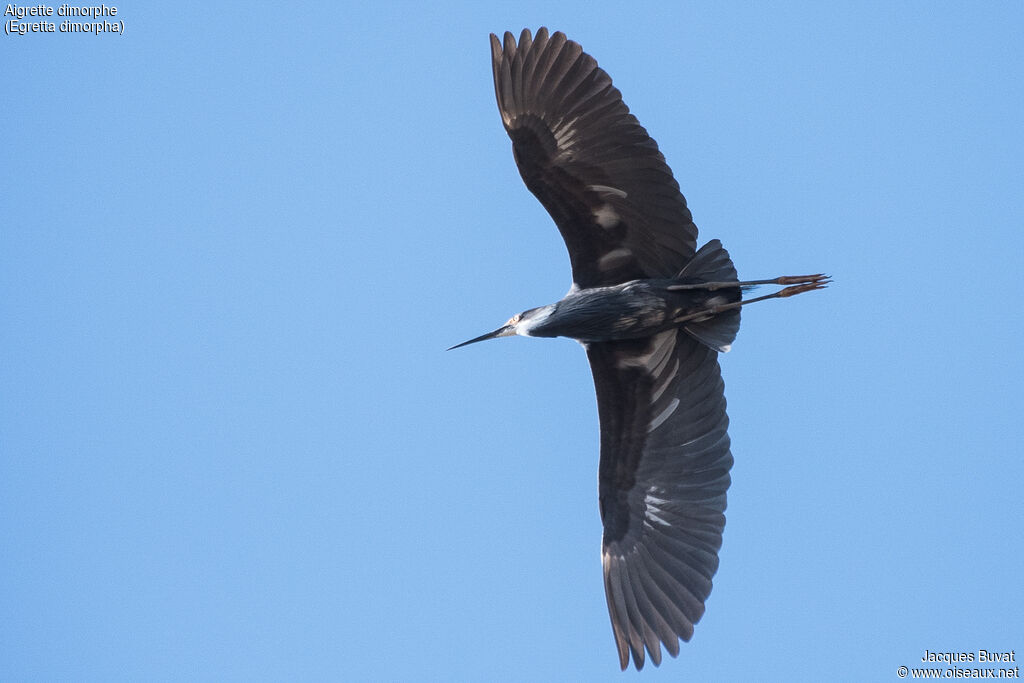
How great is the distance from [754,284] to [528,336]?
1618 mm

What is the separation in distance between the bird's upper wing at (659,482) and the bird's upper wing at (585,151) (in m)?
0.79

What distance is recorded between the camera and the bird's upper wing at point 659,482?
344 inches

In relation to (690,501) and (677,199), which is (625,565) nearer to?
(690,501)

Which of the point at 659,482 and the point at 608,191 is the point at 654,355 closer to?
the point at 659,482

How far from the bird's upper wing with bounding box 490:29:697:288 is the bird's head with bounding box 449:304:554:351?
67 centimetres

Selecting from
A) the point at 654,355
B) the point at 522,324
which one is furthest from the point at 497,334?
the point at 654,355

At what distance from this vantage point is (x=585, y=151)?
8.42 metres

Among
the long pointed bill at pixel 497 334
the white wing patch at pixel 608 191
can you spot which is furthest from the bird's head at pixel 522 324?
the white wing patch at pixel 608 191

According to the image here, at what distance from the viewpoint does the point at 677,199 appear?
27.5 ft

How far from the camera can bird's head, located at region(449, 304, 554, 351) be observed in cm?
878

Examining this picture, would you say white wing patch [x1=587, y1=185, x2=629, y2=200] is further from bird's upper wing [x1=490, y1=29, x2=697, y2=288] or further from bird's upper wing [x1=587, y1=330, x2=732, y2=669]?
bird's upper wing [x1=587, y1=330, x2=732, y2=669]

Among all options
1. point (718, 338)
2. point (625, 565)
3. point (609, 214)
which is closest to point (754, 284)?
point (718, 338)

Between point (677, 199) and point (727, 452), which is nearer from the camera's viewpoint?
point (677, 199)

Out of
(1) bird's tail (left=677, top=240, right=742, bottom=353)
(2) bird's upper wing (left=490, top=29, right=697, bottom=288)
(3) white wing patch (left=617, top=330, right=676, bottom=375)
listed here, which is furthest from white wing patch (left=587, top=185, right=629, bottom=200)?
(3) white wing patch (left=617, top=330, right=676, bottom=375)
